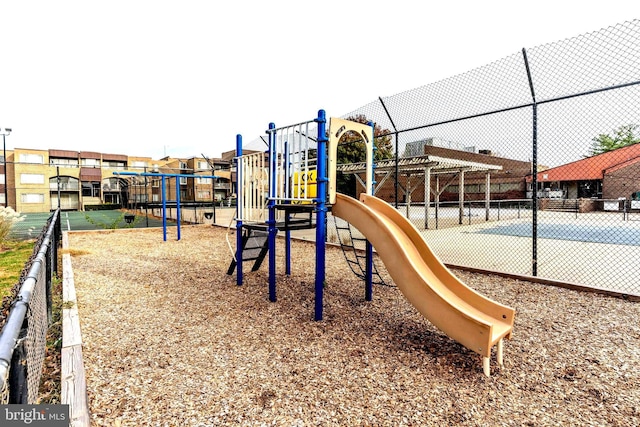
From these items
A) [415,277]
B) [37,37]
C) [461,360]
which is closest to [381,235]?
[415,277]

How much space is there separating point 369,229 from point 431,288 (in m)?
0.89

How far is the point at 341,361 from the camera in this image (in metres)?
2.59

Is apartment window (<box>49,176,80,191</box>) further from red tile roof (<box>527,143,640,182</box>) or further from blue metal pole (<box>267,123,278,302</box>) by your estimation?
red tile roof (<box>527,143,640,182</box>)

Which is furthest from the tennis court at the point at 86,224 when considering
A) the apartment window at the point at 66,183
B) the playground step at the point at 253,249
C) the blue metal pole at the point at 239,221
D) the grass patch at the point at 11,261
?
the apartment window at the point at 66,183

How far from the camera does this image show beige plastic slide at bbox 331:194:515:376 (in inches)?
97.1

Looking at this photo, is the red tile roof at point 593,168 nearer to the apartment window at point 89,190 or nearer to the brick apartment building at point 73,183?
the brick apartment building at point 73,183

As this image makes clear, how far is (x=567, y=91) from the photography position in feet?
14.2

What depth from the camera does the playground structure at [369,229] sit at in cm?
259

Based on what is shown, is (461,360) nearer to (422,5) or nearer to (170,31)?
(422,5)

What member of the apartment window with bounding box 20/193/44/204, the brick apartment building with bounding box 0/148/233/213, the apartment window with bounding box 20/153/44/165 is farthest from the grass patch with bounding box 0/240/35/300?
the apartment window with bounding box 20/153/44/165

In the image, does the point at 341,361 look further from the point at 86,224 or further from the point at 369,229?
the point at 86,224

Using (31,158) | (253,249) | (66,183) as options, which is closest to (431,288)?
(253,249)

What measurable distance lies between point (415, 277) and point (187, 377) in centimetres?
200

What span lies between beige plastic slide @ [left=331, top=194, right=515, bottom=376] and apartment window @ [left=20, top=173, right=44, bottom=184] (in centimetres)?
4653
